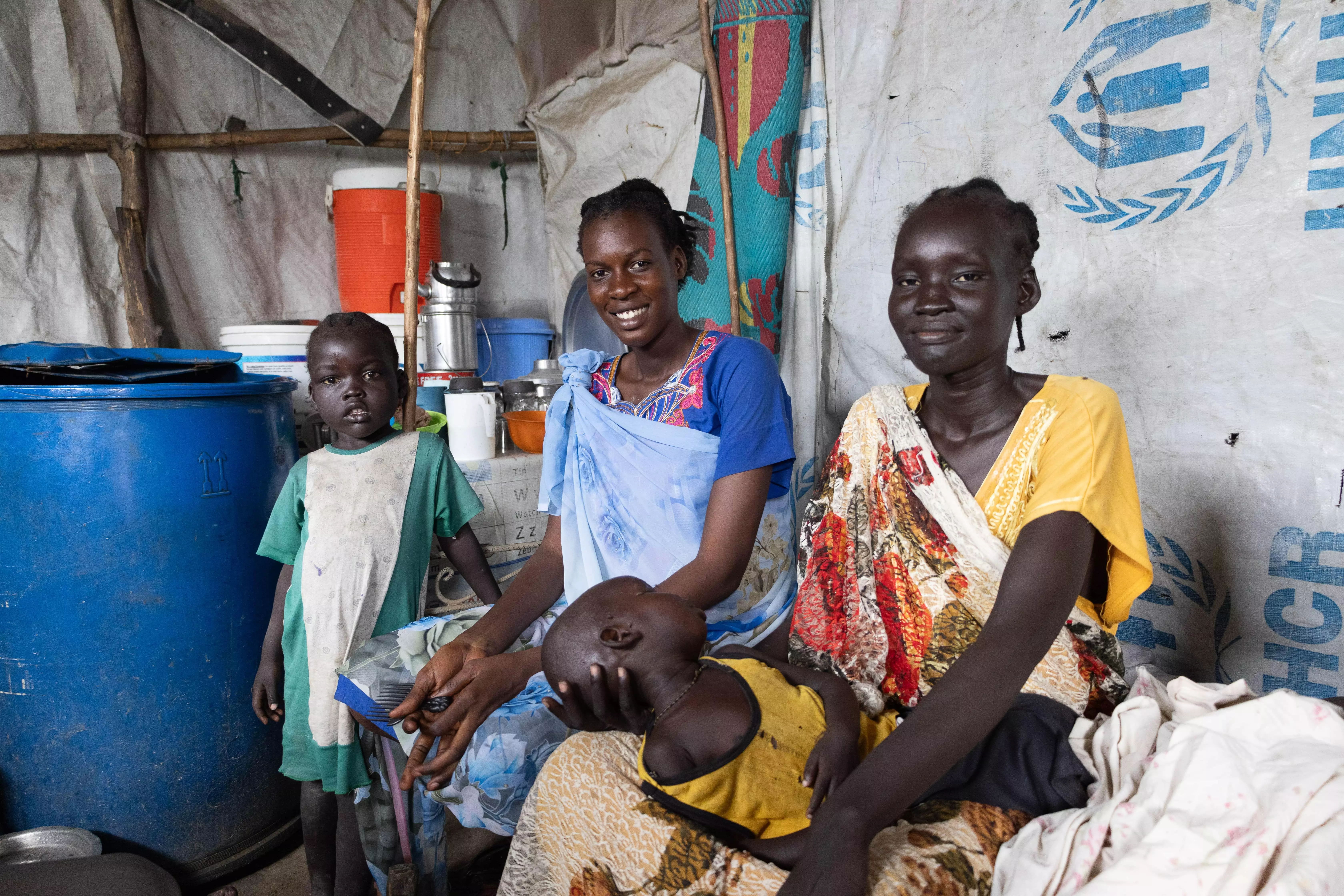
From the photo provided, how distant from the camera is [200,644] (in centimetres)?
221

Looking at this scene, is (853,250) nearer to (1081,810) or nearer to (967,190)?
(967,190)

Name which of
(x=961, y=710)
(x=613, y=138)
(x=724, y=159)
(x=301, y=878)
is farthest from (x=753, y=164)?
(x=301, y=878)

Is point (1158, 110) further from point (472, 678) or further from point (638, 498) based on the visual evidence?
point (472, 678)

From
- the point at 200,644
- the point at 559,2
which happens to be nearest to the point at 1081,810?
the point at 200,644

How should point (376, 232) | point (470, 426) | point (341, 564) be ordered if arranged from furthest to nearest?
point (376, 232), point (470, 426), point (341, 564)

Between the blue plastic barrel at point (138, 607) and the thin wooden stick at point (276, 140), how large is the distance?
1.30m

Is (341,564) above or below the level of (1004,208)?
below

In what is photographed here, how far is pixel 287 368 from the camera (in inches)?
106

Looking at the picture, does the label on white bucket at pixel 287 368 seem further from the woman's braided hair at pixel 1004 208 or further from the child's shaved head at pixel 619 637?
the woman's braided hair at pixel 1004 208

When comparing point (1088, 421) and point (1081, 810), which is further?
point (1088, 421)

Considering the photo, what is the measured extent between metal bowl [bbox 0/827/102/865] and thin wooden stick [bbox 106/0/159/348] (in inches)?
76.0

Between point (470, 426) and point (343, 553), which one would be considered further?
point (470, 426)

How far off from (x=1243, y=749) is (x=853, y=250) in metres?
1.93

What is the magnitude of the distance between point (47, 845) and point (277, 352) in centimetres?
154
